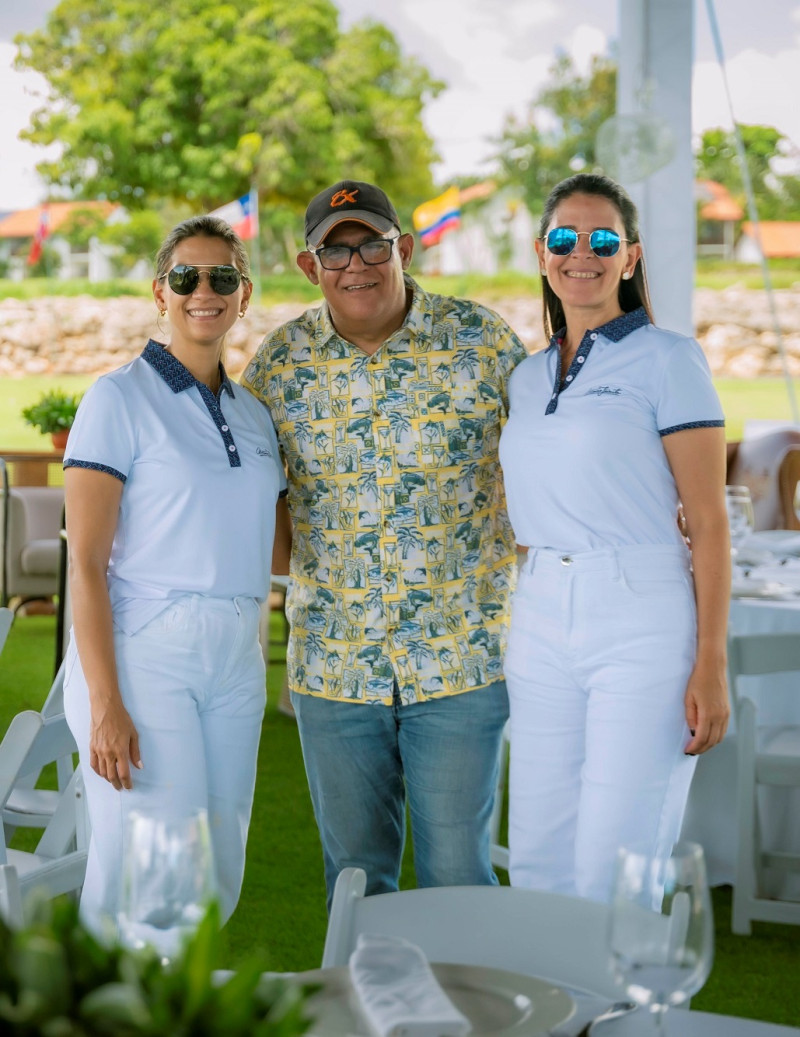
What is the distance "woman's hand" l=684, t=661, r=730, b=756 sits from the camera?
6.04ft

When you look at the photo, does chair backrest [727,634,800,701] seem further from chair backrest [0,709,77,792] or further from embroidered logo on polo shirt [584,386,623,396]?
chair backrest [0,709,77,792]

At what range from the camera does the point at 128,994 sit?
751mm

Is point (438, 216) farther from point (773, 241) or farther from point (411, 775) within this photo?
point (411, 775)

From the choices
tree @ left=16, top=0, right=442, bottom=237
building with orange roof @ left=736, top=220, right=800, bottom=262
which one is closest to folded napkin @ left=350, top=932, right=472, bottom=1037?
building with orange roof @ left=736, top=220, right=800, bottom=262

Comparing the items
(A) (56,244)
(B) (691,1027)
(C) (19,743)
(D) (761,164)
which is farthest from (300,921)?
(A) (56,244)

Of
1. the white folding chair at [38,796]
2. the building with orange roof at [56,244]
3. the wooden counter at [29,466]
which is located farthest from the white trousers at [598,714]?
the building with orange roof at [56,244]

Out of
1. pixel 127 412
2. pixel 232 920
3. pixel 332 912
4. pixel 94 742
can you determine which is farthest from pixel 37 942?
pixel 232 920

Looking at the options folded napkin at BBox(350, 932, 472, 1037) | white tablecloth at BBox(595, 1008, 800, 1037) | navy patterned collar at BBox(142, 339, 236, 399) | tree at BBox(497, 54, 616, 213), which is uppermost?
tree at BBox(497, 54, 616, 213)

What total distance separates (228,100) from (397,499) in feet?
57.2

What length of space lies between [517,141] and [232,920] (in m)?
14.7

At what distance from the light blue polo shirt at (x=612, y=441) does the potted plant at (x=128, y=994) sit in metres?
1.19

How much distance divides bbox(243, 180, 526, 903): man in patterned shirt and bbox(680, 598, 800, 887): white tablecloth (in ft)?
3.93

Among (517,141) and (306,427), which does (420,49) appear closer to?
(517,141)

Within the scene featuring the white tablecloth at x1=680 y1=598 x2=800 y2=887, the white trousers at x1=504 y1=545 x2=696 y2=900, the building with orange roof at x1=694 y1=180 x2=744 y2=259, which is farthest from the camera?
the building with orange roof at x1=694 y1=180 x2=744 y2=259
